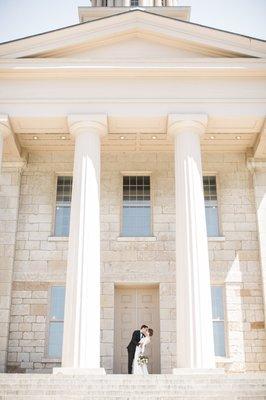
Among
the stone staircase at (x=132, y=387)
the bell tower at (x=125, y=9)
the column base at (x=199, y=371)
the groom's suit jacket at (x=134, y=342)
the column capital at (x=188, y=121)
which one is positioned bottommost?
the stone staircase at (x=132, y=387)

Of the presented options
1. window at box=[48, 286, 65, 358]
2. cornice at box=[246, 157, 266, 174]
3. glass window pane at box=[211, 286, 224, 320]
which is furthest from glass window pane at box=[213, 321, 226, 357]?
cornice at box=[246, 157, 266, 174]

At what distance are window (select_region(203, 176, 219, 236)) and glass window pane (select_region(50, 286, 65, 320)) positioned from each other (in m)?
6.35

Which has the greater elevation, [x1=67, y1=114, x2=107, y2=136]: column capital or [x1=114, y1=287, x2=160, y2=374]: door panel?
[x1=67, y1=114, x2=107, y2=136]: column capital

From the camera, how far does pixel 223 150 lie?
23.1 m

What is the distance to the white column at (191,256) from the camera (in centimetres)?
1602

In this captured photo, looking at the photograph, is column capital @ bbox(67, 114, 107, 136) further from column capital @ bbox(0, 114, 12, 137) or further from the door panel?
the door panel

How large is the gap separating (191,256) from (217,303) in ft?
16.0

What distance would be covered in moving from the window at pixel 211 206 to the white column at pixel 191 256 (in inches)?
173

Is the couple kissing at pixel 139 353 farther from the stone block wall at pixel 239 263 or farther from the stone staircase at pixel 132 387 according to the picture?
the stone staircase at pixel 132 387

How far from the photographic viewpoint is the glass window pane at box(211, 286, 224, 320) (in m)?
21.0

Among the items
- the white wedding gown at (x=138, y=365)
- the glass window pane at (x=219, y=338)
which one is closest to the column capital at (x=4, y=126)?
the white wedding gown at (x=138, y=365)

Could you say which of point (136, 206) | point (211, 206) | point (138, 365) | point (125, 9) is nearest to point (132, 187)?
point (136, 206)

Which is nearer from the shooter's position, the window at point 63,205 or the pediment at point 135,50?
the pediment at point 135,50

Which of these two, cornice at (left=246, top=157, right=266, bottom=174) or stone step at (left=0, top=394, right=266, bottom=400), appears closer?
stone step at (left=0, top=394, right=266, bottom=400)
